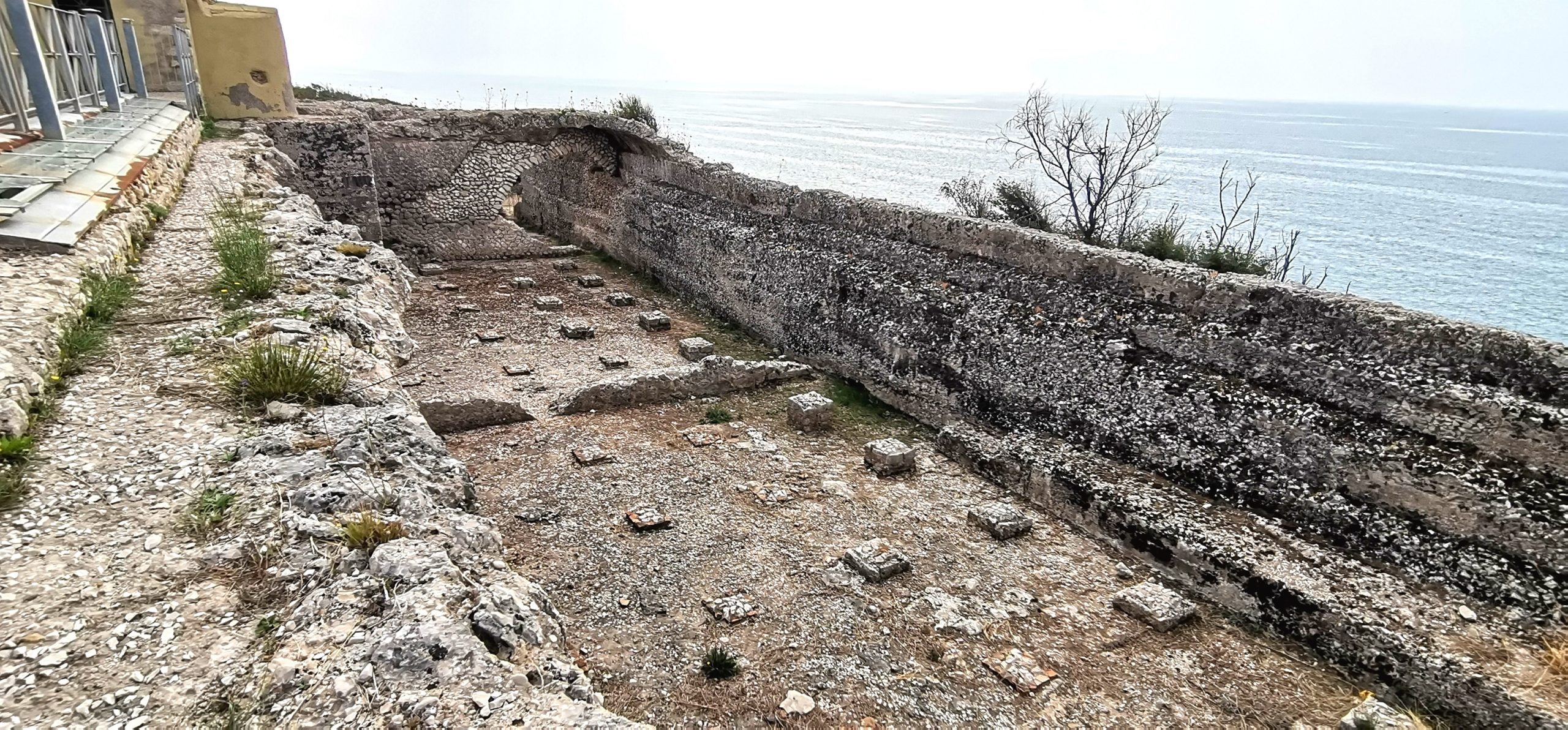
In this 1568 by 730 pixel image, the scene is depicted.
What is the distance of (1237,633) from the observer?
5.85 m

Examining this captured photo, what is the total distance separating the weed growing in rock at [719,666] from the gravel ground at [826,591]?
0.22 feet

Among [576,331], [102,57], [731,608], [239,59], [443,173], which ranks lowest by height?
[576,331]

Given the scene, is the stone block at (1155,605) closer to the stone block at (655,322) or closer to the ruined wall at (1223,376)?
the ruined wall at (1223,376)

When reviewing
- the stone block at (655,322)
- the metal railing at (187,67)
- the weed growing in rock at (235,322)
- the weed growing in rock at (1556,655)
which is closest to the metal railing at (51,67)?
the metal railing at (187,67)

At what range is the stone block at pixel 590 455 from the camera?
316 inches

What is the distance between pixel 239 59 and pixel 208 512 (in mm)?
15636

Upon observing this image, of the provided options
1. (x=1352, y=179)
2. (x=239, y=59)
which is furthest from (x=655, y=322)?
(x=1352, y=179)

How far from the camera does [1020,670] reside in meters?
5.31

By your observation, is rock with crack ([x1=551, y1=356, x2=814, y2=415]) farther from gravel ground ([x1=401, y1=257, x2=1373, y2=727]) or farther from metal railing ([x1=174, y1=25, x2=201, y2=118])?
metal railing ([x1=174, y1=25, x2=201, y2=118])

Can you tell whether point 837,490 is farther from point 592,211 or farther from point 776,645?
point 592,211

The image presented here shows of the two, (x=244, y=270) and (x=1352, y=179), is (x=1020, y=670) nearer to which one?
(x=244, y=270)

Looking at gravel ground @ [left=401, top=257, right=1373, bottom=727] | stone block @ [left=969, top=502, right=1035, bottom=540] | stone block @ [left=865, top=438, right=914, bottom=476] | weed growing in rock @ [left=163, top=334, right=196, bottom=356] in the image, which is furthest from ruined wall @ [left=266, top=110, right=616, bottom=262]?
stone block @ [left=969, top=502, right=1035, bottom=540]

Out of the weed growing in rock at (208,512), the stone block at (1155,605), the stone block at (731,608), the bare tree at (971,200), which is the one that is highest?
the weed growing in rock at (208,512)

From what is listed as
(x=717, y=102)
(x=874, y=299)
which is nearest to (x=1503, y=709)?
(x=874, y=299)
